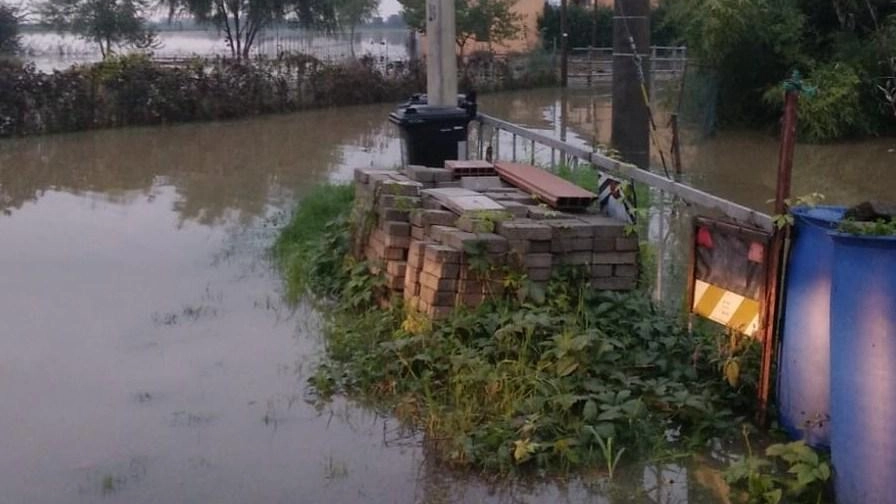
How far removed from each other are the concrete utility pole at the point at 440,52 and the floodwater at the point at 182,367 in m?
2.03

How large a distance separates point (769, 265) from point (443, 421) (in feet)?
5.30

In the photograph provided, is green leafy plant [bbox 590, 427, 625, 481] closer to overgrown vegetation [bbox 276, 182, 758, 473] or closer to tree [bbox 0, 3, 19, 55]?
overgrown vegetation [bbox 276, 182, 758, 473]

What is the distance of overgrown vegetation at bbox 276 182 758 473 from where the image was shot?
17.1 ft

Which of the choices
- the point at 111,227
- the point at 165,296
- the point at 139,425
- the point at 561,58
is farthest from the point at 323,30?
the point at 139,425

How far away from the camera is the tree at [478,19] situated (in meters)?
40.6

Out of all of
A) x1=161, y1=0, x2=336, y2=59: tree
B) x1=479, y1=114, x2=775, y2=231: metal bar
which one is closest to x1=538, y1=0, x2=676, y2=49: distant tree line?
x1=161, y1=0, x2=336, y2=59: tree

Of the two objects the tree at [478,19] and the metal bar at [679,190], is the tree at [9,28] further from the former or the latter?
the metal bar at [679,190]

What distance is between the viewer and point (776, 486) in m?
4.73

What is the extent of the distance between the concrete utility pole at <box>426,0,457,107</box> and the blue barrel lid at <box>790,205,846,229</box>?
5.42 metres

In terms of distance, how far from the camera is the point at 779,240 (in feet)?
16.6

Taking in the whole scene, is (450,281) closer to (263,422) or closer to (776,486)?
(263,422)

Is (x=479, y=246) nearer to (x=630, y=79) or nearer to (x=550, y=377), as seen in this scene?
(x=550, y=377)

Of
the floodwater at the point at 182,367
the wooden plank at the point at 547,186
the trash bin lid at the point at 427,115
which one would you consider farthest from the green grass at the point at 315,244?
the wooden plank at the point at 547,186

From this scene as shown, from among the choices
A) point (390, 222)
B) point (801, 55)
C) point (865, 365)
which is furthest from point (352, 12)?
point (865, 365)
